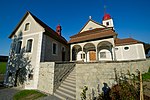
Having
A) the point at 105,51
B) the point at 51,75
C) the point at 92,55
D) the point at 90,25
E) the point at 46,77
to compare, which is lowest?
the point at 46,77

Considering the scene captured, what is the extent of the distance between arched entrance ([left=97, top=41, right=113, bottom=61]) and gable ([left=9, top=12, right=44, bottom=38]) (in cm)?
954

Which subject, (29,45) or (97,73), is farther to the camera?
(29,45)

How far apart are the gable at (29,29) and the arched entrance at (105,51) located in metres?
9.54

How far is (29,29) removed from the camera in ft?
45.6

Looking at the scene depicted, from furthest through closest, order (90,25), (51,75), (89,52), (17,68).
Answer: (90,25) → (89,52) → (17,68) → (51,75)

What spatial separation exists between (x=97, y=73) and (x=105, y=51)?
350 inches

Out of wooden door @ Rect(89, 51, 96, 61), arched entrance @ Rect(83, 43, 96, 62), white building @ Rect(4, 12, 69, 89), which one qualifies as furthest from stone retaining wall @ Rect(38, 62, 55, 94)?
wooden door @ Rect(89, 51, 96, 61)

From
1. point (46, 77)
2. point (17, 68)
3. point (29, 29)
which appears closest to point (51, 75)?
point (46, 77)

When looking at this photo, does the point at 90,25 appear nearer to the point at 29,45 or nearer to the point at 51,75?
the point at 29,45

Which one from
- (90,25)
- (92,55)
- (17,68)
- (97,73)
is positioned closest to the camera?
(97,73)

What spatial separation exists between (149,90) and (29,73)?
11796 mm

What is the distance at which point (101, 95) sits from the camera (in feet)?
19.5

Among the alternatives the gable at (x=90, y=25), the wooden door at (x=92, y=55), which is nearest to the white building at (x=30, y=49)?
the wooden door at (x=92, y=55)

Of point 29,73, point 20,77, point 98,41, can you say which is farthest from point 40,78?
point 98,41
